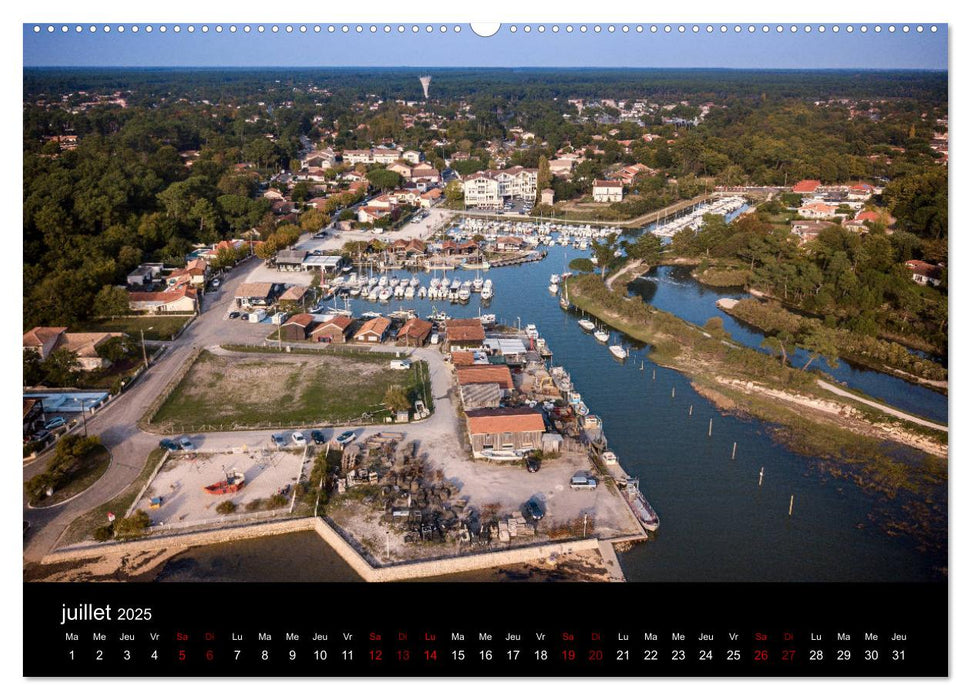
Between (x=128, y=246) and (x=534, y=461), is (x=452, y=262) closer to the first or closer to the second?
(x=128, y=246)

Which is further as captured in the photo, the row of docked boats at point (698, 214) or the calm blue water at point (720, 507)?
the row of docked boats at point (698, 214)

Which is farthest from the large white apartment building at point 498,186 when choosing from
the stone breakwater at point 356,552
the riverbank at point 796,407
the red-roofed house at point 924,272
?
the stone breakwater at point 356,552

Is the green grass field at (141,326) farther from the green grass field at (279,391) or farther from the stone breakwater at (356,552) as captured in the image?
the stone breakwater at (356,552)

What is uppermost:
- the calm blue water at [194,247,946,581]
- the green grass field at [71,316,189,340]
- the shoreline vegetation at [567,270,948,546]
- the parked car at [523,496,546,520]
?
the green grass field at [71,316,189,340]

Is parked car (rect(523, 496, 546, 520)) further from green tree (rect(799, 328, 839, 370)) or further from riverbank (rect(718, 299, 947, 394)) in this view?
riverbank (rect(718, 299, 947, 394))

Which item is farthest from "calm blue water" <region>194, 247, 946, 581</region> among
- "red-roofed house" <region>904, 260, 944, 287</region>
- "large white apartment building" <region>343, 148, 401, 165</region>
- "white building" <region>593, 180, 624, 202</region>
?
"large white apartment building" <region>343, 148, 401, 165</region>

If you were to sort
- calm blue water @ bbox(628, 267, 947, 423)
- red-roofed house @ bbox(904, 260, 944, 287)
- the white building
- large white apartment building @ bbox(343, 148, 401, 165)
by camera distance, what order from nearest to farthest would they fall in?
calm blue water @ bbox(628, 267, 947, 423) < red-roofed house @ bbox(904, 260, 944, 287) < the white building < large white apartment building @ bbox(343, 148, 401, 165)

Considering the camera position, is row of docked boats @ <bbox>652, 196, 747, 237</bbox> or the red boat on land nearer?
the red boat on land
